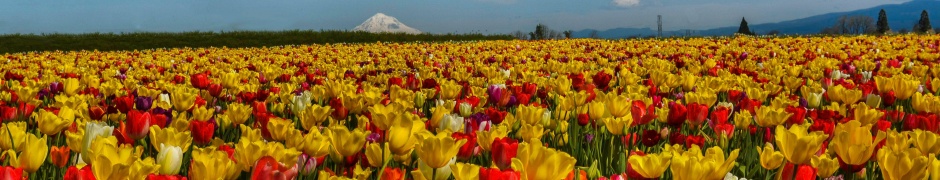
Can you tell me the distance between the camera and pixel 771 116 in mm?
3672

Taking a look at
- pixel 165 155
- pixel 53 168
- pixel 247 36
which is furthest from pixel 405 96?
pixel 247 36

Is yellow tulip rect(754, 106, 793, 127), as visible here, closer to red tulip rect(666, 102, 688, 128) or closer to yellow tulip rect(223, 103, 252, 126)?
red tulip rect(666, 102, 688, 128)

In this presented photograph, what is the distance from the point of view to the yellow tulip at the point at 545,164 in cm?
203

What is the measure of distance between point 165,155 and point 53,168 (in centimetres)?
95

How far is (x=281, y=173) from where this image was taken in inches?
84.6

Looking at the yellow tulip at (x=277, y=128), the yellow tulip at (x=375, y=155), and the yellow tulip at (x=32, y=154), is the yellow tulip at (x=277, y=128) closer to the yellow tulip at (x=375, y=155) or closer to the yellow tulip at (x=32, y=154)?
the yellow tulip at (x=375, y=155)

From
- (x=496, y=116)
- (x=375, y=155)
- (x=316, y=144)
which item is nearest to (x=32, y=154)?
(x=316, y=144)

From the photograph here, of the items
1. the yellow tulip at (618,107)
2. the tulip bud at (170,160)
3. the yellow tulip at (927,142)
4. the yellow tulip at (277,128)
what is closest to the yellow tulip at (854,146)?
the yellow tulip at (927,142)

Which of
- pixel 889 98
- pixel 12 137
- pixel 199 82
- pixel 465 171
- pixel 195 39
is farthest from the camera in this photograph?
pixel 195 39

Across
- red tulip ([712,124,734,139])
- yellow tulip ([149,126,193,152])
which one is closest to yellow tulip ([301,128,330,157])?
yellow tulip ([149,126,193,152])

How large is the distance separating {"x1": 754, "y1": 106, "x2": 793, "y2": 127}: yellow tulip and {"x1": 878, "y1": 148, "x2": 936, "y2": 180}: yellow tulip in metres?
1.29

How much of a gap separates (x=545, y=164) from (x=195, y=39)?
38546mm

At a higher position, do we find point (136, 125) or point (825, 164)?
point (136, 125)

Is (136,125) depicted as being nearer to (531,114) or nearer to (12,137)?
(12,137)
